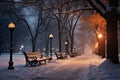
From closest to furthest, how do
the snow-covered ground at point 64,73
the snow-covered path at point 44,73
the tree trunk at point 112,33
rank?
1. the snow-covered ground at point 64,73
2. the snow-covered path at point 44,73
3. the tree trunk at point 112,33

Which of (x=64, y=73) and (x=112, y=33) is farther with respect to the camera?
(x=64, y=73)

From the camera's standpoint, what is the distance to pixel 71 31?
6675cm

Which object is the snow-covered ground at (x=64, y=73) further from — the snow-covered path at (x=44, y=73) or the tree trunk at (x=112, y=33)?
the tree trunk at (x=112, y=33)

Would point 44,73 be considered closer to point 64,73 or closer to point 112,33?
point 64,73

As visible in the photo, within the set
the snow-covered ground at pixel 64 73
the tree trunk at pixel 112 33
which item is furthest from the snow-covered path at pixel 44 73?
the tree trunk at pixel 112 33

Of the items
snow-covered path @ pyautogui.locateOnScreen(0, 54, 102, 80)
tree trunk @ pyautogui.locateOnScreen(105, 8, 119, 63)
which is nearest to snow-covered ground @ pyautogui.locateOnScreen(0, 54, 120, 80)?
snow-covered path @ pyautogui.locateOnScreen(0, 54, 102, 80)

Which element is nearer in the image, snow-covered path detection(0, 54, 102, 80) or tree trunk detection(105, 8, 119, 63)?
snow-covered path detection(0, 54, 102, 80)

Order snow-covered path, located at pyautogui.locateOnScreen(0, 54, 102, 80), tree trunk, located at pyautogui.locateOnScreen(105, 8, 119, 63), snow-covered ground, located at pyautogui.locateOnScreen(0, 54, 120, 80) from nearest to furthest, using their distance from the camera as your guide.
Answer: snow-covered ground, located at pyautogui.locateOnScreen(0, 54, 120, 80) → snow-covered path, located at pyautogui.locateOnScreen(0, 54, 102, 80) → tree trunk, located at pyautogui.locateOnScreen(105, 8, 119, 63)

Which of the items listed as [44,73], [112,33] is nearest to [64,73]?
[44,73]

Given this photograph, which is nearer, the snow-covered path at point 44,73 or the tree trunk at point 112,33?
the snow-covered path at point 44,73

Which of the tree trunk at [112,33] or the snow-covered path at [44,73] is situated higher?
the tree trunk at [112,33]

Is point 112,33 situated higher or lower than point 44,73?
higher

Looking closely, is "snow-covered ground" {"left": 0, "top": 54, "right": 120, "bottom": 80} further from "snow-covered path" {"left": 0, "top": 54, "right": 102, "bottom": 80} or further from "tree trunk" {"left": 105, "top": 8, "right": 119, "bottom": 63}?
"tree trunk" {"left": 105, "top": 8, "right": 119, "bottom": 63}

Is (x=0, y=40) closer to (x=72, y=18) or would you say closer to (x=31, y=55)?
(x=72, y=18)
